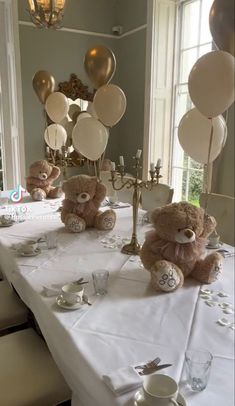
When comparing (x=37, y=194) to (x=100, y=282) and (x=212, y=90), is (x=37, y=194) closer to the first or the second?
(x=100, y=282)

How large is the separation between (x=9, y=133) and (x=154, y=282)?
3208mm

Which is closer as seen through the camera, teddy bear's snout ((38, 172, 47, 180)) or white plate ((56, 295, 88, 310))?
white plate ((56, 295, 88, 310))

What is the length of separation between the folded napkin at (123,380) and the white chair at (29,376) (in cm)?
37

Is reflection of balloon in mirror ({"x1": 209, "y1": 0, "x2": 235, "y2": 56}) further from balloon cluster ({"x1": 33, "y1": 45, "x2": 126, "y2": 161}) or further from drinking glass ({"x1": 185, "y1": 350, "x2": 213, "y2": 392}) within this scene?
drinking glass ({"x1": 185, "y1": 350, "x2": 213, "y2": 392})

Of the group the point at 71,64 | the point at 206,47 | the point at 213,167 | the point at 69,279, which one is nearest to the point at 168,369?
the point at 69,279

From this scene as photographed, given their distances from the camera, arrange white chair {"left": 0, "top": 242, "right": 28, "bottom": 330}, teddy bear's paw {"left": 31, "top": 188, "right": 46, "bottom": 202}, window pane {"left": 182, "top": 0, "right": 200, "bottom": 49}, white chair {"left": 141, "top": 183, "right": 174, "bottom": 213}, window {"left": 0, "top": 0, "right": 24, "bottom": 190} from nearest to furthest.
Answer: white chair {"left": 0, "top": 242, "right": 28, "bottom": 330} < white chair {"left": 141, "top": 183, "right": 174, "bottom": 213} < teddy bear's paw {"left": 31, "top": 188, "right": 46, "bottom": 202} < window pane {"left": 182, "top": 0, "right": 200, "bottom": 49} < window {"left": 0, "top": 0, "right": 24, "bottom": 190}

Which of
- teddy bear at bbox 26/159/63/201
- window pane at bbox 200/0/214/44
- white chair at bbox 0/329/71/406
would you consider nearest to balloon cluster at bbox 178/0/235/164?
white chair at bbox 0/329/71/406

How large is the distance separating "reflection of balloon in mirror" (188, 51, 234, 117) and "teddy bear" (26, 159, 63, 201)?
1.64m

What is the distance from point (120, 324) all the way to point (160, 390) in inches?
11.7

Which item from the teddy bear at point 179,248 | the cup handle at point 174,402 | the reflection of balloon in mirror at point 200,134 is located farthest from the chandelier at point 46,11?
the cup handle at point 174,402

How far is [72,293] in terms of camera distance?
114 cm

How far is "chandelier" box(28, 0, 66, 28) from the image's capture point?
6.25 ft

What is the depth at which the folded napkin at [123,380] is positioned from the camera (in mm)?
772

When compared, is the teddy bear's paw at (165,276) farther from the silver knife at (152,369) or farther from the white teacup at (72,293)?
the silver knife at (152,369)
